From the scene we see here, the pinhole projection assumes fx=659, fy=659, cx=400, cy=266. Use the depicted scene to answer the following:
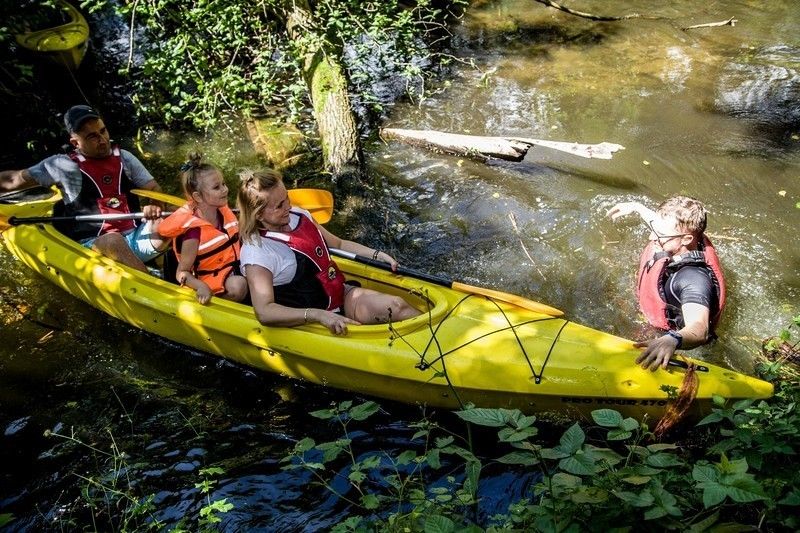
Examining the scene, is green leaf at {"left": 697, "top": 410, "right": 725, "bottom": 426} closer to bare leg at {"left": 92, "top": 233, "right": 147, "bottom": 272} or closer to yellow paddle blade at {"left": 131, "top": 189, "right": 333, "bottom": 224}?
yellow paddle blade at {"left": 131, "top": 189, "right": 333, "bottom": 224}

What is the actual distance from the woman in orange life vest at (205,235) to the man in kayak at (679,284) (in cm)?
239

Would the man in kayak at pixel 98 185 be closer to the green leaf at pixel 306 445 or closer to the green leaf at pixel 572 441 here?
the green leaf at pixel 306 445

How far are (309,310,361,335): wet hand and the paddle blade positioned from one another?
0.99m

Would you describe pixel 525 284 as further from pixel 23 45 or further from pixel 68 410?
pixel 23 45

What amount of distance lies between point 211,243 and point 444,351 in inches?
63.1

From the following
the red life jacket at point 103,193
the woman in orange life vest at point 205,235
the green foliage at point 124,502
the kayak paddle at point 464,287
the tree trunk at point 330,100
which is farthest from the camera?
the tree trunk at point 330,100

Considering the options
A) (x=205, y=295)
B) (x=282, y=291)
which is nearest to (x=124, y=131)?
(x=205, y=295)

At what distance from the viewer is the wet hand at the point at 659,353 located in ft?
10.2

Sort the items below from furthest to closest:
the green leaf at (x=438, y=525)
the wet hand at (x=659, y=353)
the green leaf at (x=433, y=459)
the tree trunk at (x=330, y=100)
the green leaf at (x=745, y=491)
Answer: the tree trunk at (x=330, y=100) → the wet hand at (x=659, y=353) → the green leaf at (x=433, y=459) → the green leaf at (x=438, y=525) → the green leaf at (x=745, y=491)

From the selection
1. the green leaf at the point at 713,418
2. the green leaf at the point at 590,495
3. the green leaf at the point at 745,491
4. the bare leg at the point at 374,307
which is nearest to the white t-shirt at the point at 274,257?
the bare leg at the point at 374,307

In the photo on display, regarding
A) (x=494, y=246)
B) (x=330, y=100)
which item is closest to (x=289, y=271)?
(x=494, y=246)

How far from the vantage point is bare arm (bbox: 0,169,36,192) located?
4.24 metres

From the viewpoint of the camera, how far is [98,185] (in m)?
4.49

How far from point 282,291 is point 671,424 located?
2.09 meters
